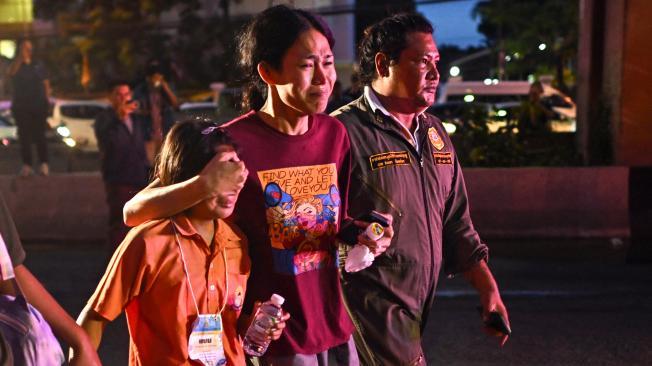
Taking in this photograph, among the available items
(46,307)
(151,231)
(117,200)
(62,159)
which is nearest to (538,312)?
(117,200)

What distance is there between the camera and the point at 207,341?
3068mm

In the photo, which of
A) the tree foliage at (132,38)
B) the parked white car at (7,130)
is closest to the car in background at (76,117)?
the parked white car at (7,130)

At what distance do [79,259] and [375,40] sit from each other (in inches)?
283

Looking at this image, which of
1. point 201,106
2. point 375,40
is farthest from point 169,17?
point 375,40

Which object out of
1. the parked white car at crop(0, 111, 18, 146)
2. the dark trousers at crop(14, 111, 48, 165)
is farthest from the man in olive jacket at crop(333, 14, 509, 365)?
the parked white car at crop(0, 111, 18, 146)

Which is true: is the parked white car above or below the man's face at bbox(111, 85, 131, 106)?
below

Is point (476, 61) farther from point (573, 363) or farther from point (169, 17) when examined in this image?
point (573, 363)

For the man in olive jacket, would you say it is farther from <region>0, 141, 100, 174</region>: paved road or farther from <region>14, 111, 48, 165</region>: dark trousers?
<region>0, 141, 100, 174</region>: paved road

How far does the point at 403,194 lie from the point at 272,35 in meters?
0.77

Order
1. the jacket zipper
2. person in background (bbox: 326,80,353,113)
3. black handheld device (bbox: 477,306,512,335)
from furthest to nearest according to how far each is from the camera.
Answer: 1. person in background (bbox: 326,80,353,113)
2. black handheld device (bbox: 477,306,512,335)
3. the jacket zipper

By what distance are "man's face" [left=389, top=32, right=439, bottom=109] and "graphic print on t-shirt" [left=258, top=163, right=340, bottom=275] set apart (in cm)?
67

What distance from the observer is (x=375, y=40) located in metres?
4.06

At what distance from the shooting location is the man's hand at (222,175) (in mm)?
2996

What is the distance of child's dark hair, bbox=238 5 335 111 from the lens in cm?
340
